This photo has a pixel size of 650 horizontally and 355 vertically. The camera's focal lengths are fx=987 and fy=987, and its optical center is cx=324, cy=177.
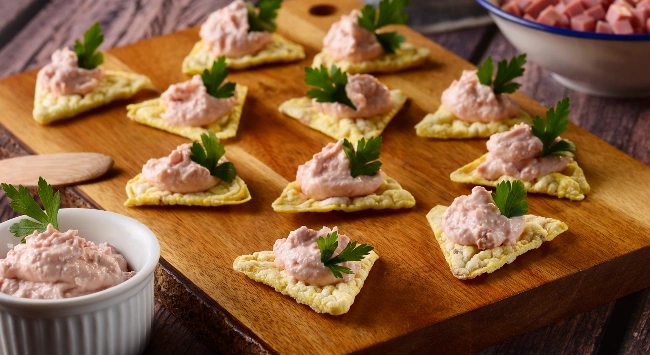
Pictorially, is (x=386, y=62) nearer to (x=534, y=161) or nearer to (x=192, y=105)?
(x=192, y=105)

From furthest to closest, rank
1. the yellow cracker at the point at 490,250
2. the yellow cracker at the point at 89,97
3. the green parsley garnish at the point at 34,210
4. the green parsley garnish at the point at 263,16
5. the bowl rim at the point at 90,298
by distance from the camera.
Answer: the green parsley garnish at the point at 263,16
the yellow cracker at the point at 89,97
the yellow cracker at the point at 490,250
the green parsley garnish at the point at 34,210
the bowl rim at the point at 90,298

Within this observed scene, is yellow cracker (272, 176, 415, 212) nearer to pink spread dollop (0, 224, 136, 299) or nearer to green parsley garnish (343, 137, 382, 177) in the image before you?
green parsley garnish (343, 137, 382, 177)

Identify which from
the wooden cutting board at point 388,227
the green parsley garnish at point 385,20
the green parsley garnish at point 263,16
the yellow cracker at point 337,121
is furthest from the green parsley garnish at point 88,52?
the green parsley garnish at point 385,20

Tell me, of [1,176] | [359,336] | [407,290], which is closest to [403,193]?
[407,290]

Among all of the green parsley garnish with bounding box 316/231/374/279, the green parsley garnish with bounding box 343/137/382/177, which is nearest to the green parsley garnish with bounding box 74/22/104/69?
the green parsley garnish with bounding box 343/137/382/177

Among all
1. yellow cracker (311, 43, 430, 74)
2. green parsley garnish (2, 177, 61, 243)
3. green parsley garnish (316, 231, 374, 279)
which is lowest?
green parsley garnish (316, 231, 374, 279)

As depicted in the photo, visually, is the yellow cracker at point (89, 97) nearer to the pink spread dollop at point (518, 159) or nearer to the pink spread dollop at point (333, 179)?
the pink spread dollop at point (333, 179)

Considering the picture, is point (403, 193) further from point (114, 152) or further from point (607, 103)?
point (607, 103)
